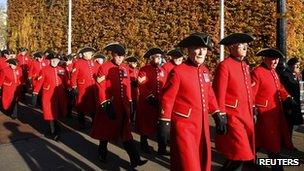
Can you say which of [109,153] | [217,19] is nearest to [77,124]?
[109,153]

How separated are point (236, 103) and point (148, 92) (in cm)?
325

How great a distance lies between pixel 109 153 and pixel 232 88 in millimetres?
3534

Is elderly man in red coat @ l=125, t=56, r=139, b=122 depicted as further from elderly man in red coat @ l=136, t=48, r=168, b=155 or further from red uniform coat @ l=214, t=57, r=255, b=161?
red uniform coat @ l=214, t=57, r=255, b=161

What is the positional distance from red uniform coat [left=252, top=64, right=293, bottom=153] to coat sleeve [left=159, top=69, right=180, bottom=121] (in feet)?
6.19

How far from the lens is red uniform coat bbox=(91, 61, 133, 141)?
7996 mm

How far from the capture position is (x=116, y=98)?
8.08 m

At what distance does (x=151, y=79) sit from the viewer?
30.2 feet

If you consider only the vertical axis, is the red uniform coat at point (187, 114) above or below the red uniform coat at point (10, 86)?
above

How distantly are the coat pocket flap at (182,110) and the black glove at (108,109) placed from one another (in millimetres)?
2298

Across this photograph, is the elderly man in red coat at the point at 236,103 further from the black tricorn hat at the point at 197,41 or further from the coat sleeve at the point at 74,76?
the coat sleeve at the point at 74,76

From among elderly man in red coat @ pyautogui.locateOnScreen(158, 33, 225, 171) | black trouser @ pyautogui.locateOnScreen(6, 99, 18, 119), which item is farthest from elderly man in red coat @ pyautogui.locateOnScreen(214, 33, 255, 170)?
black trouser @ pyautogui.locateOnScreen(6, 99, 18, 119)

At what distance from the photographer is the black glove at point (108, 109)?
25.6ft

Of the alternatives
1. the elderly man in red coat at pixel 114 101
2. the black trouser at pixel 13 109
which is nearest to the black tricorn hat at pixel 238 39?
the elderly man in red coat at pixel 114 101

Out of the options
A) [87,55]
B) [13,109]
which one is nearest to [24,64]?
[13,109]
